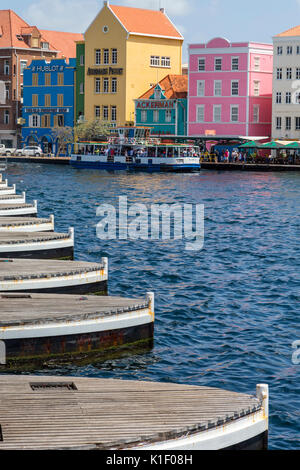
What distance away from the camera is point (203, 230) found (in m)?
46.1

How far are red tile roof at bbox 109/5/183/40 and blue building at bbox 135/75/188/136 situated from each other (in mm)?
6713

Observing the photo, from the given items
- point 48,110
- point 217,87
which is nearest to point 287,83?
point 217,87

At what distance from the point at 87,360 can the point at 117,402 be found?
614cm

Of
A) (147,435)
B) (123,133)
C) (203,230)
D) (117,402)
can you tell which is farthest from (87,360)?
(123,133)

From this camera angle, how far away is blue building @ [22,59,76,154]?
391ft

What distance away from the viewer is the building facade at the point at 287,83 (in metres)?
99.2

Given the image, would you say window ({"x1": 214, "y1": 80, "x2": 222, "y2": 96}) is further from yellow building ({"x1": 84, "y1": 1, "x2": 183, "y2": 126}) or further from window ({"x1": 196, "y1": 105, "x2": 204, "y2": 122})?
yellow building ({"x1": 84, "y1": 1, "x2": 183, "y2": 126})

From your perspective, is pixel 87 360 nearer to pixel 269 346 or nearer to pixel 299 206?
pixel 269 346

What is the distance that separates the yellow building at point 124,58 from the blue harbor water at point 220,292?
49.3m

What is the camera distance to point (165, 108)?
4284 inches

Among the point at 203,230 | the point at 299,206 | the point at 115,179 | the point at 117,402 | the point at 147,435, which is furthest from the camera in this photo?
the point at 115,179

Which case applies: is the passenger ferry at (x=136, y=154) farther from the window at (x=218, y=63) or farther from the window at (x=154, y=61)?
the window at (x=154, y=61)

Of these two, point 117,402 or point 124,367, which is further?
point 124,367

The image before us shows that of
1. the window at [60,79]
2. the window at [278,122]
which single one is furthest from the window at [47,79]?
the window at [278,122]
